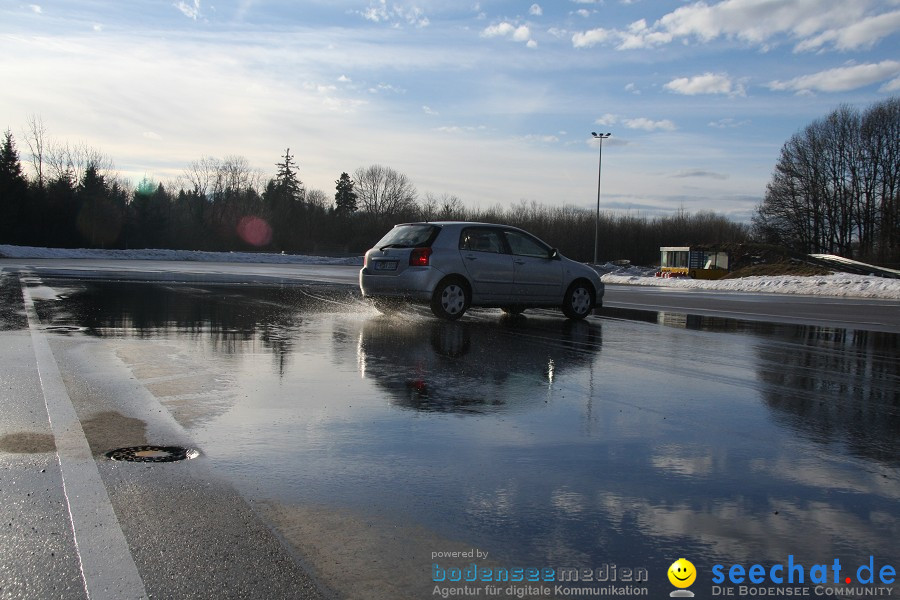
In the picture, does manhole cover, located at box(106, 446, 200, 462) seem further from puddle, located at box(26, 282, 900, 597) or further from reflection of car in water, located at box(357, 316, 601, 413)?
reflection of car in water, located at box(357, 316, 601, 413)

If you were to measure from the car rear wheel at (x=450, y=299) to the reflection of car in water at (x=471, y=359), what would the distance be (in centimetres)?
22

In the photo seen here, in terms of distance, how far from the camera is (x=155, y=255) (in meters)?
62.0

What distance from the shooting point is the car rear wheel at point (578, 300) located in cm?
1416

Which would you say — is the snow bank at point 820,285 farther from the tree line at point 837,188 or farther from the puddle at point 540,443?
the tree line at point 837,188

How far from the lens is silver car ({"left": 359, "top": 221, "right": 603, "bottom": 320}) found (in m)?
12.8

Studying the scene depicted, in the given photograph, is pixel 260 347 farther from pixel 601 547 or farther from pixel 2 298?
pixel 2 298

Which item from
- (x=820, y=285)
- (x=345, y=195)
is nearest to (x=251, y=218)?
(x=345, y=195)

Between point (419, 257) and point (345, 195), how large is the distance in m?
112

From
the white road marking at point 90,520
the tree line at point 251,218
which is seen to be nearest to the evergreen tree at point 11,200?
the tree line at point 251,218

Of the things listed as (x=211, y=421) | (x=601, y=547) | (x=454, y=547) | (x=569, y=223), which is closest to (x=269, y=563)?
(x=454, y=547)

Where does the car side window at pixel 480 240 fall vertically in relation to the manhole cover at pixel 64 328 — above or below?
above

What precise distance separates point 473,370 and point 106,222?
255ft

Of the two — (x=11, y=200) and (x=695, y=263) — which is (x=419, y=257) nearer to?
(x=695, y=263)

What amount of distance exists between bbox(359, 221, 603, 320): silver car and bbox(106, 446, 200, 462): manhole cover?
8.04 meters
